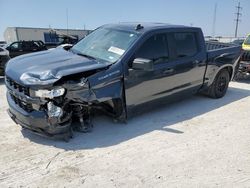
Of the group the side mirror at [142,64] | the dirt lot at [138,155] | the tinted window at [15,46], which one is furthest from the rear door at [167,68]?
the tinted window at [15,46]

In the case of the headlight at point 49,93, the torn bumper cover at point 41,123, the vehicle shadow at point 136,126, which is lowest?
the vehicle shadow at point 136,126

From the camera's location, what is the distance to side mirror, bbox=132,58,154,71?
421cm

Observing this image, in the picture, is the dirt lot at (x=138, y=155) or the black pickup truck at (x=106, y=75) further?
the black pickup truck at (x=106, y=75)

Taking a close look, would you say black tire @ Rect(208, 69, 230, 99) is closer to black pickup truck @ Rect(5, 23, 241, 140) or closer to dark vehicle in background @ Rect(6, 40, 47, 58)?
black pickup truck @ Rect(5, 23, 241, 140)

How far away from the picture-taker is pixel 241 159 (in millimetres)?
3678

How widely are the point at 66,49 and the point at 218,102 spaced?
3.80 m

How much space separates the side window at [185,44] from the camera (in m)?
5.28

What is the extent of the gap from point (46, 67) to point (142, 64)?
1.51 metres

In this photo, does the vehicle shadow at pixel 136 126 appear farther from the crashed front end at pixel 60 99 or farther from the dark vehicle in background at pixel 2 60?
the dark vehicle in background at pixel 2 60

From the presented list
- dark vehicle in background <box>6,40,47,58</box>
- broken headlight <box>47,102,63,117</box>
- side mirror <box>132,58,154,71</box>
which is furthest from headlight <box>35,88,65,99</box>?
dark vehicle in background <box>6,40,47,58</box>

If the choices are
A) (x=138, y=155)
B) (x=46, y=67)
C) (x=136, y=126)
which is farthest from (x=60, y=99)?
(x=136, y=126)

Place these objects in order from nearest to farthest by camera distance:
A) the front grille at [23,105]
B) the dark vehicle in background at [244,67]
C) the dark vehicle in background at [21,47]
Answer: the front grille at [23,105], the dark vehicle in background at [244,67], the dark vehicle in background at [21,47]

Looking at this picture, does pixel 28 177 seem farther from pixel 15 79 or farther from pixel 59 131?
pixel 15 79

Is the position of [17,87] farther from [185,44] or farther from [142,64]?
[185,44]
